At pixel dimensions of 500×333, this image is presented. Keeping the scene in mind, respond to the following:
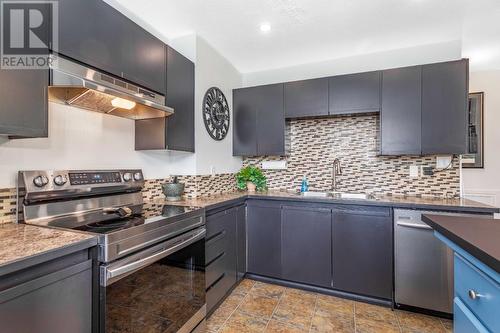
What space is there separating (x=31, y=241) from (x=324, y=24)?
262 centimetres

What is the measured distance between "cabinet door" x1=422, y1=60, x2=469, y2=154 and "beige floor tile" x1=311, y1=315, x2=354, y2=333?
1.72 meters

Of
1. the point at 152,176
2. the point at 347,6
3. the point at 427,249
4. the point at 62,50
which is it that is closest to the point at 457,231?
the point at 427,249

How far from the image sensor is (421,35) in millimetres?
2531

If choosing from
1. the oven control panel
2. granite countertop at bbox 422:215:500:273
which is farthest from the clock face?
granite countertop at bbox 422:215:500:273

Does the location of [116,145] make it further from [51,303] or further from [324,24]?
[324,24]

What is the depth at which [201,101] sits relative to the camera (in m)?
2.61

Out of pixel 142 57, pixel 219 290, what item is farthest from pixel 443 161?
pixel 142 57

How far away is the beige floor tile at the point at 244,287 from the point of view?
2484mm

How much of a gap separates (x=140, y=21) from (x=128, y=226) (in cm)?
187

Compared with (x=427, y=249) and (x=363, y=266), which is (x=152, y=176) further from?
(x=427, y=249)

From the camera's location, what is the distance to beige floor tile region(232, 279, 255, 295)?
248 cm

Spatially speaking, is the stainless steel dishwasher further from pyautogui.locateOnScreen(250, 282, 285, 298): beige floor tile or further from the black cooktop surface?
the black cooktop surface

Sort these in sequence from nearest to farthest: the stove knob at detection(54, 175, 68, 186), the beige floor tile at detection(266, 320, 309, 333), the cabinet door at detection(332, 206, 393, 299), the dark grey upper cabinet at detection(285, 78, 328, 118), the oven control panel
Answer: the stove knob at detection(54, 175, 68, 186), the oven control panel, the beige floor tile at detection(266, 320, 309, 333), the cabinet door at detection(332, 206, 393, 299), the dark grey upper cabinet at detection(285, 78, 328, 118)

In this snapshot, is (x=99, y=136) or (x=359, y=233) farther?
(x=359, y=233)
